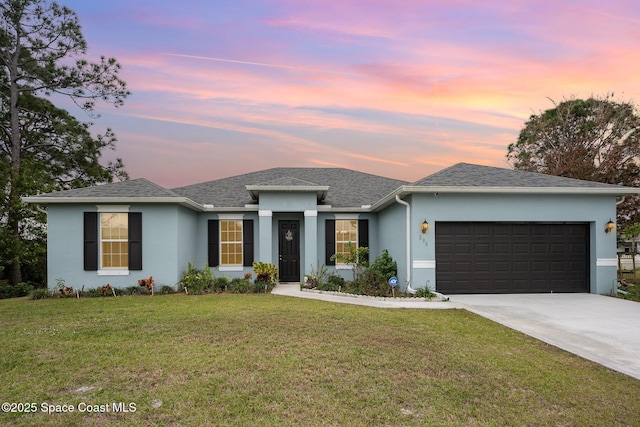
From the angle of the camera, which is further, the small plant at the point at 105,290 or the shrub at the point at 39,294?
the small plant at the point at 105,290

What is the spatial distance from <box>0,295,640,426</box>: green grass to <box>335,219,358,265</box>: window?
674cm

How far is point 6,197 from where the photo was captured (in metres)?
14.0

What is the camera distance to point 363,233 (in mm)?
14047

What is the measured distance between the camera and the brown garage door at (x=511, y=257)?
10511 mm

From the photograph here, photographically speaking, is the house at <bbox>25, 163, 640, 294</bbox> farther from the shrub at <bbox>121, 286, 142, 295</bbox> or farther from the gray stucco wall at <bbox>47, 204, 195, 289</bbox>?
the shrub at <bbox>121, 286, 142, 295</bbox>

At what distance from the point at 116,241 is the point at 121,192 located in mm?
1614

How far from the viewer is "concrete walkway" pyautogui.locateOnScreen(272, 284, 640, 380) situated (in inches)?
210

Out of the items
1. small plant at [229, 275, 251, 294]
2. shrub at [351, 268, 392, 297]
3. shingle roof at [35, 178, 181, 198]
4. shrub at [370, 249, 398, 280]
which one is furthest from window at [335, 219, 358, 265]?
shingle roof at [35, 178, 181, 198]

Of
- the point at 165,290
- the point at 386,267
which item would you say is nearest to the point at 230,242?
the point at 165,290

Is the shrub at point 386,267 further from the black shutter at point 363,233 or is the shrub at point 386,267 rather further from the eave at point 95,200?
the eave at point 95,200

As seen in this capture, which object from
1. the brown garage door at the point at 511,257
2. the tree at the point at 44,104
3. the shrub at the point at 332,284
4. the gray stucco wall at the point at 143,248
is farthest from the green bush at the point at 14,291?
the brown garage door at the point at 511,257

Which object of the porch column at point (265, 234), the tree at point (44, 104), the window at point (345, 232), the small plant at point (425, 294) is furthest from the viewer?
the tree at point (44, 104)

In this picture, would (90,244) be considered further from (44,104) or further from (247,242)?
(44,104)

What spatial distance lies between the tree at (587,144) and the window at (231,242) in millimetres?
16697
